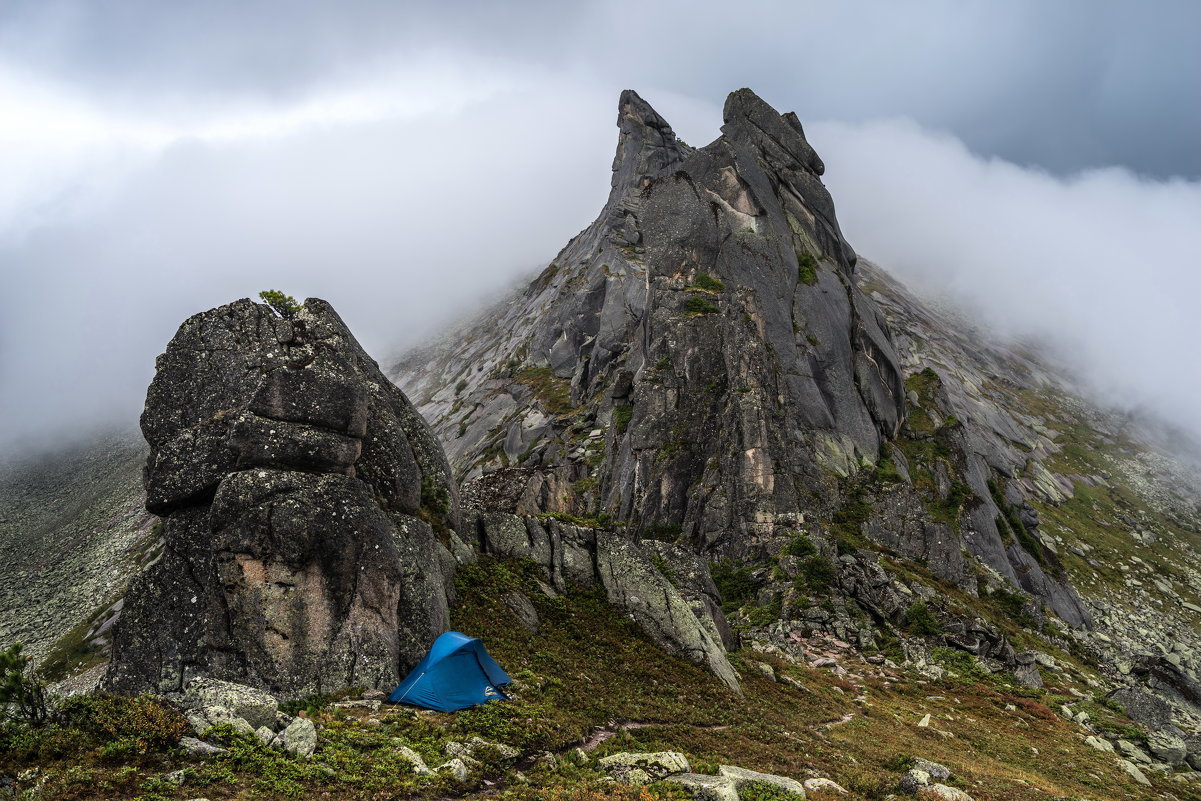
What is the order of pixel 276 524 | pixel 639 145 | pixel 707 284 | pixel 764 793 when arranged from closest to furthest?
pixel 764 793 < pixel 276 524 < pixel 707 284 < pixel 639 145

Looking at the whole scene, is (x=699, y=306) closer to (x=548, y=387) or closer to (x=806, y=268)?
(x=806, y=268)

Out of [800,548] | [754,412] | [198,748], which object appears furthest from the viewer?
[754,412]

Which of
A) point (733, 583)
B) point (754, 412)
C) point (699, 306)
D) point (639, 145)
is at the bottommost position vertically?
point (733, 583)

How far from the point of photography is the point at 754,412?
6375cm

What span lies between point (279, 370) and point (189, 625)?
29.4 ft

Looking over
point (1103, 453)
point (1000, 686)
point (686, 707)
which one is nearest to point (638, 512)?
point (1000, 686)

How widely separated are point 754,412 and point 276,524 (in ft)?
164

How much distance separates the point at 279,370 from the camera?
2406 cm

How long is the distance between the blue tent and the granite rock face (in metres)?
1.14

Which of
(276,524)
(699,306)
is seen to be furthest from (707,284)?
(276,524)

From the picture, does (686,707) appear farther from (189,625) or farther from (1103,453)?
(1103,453)

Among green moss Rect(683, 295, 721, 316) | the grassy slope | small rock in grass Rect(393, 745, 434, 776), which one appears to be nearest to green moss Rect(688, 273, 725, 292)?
green moss Rect(683, 295, 721, 316)

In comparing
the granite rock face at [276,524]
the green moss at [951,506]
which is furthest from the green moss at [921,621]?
the granite rock face at [276,524]

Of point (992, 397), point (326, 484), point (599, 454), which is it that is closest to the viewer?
point (326, 484)
